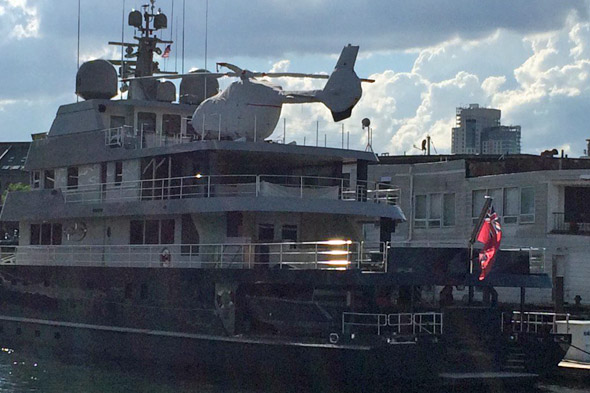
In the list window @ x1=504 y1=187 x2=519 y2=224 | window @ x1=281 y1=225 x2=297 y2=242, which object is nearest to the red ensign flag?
window @ x1=281 y1=225 x2=297 y2=242

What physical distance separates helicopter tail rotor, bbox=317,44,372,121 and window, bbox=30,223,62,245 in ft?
35.9

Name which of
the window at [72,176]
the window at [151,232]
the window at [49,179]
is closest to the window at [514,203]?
the window at [151,232]

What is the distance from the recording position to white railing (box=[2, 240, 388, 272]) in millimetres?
27656

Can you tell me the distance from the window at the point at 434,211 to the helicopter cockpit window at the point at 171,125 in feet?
56.9

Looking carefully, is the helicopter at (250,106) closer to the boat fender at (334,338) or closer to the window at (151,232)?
the window at (151,232)

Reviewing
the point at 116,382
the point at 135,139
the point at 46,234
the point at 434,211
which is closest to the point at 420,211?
the point at 434,211

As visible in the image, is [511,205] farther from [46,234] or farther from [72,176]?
[46,234]

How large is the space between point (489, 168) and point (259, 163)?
61.5ft

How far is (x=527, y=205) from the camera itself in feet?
150

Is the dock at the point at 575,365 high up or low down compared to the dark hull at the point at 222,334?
down

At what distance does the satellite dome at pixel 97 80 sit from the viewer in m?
37.6

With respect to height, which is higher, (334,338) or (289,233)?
(289,233)

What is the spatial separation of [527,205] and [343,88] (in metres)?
17.1

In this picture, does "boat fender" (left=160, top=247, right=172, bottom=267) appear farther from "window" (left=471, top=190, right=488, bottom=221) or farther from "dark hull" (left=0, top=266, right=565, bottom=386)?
"window" (left=471, top=190, right=488, bottom=221)
